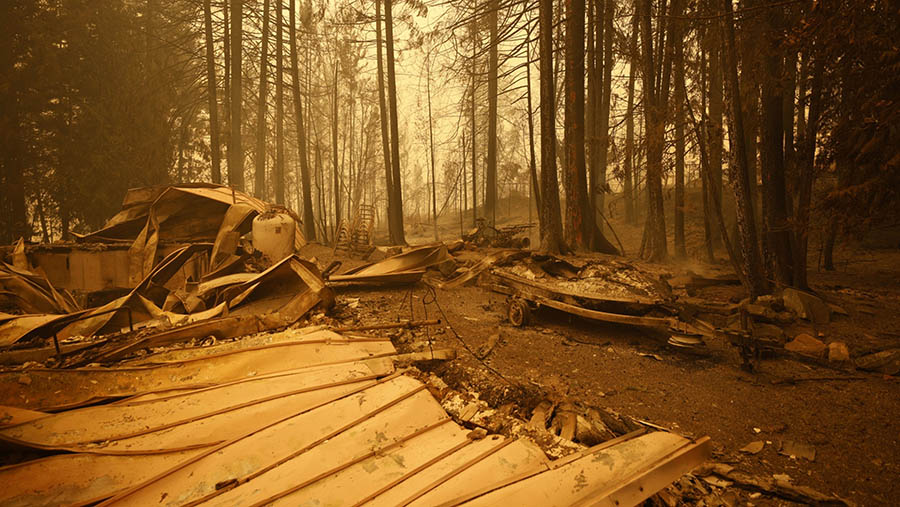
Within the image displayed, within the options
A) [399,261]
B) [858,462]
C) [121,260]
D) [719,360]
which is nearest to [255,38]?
[121,260]

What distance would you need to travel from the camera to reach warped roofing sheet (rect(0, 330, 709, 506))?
1.84m

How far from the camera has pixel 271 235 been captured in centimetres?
874

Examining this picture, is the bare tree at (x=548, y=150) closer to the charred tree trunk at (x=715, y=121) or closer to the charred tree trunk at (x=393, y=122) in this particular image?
the charred tree trunk at (x=715, y=121)

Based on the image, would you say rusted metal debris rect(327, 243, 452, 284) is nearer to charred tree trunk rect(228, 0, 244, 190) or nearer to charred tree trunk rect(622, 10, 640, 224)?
charred tree trunk rect(622, 10, 640, 224)

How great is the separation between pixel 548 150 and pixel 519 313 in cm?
496

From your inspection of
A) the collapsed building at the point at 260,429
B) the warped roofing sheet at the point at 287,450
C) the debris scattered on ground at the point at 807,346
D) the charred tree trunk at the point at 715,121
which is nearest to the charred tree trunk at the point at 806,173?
the charred tree trunk at the point at 715,121

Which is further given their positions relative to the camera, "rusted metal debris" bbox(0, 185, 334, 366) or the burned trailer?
the burned trailer

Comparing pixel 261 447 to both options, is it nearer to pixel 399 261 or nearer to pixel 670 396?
pixel 670 396

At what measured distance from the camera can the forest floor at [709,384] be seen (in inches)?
103

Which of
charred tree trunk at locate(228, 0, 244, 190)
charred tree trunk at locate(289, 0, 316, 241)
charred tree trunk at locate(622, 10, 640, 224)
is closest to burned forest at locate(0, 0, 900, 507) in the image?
charred tree trunk at locate(622, 10, 640, 224)

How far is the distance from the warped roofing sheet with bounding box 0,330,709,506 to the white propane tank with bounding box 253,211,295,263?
6.10 meters

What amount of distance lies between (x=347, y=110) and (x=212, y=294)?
27.1 meters

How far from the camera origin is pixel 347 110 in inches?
1174

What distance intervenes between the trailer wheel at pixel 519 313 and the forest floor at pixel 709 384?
128mm
